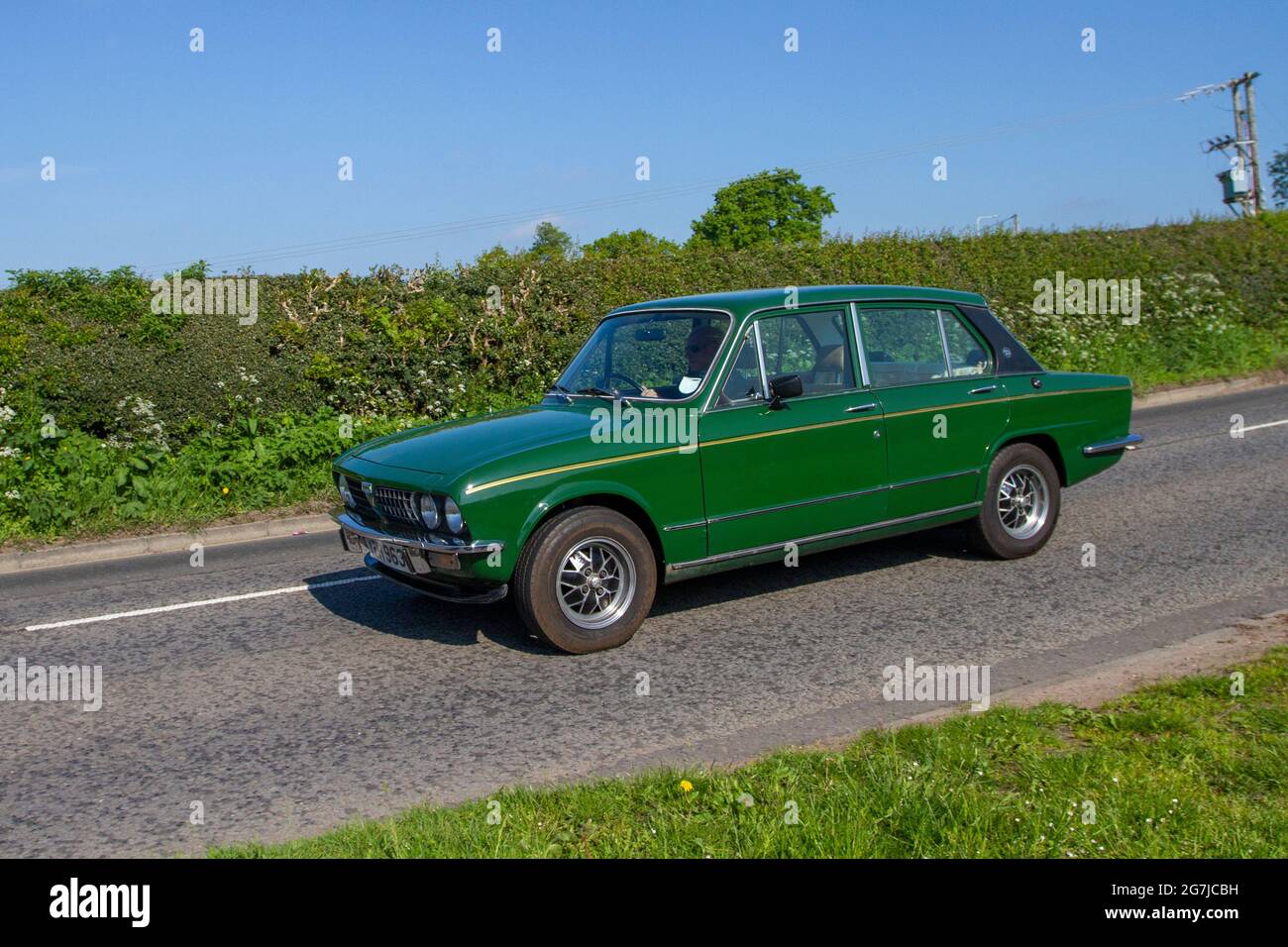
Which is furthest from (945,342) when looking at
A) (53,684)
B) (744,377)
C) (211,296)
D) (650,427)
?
(211,296)

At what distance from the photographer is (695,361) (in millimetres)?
6824

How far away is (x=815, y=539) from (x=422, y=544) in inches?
94.7

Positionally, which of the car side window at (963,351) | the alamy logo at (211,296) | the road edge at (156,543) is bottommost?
the road edge at (156,543)

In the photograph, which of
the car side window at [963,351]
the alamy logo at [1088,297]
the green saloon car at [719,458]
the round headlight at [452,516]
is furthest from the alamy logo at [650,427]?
the alamy logo at [1088,297]

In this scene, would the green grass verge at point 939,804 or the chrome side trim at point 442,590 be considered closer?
the green grass verge at point 939,804

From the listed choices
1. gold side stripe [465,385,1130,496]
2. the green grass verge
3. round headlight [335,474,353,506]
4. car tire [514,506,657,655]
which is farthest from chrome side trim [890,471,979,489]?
round headlight [335,474,353,506]

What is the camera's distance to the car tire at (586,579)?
6.02 meters

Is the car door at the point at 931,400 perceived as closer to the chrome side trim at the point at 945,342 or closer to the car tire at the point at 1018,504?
the chrome side trim at the point at 945,342

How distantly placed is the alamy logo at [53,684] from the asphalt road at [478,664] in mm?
105
